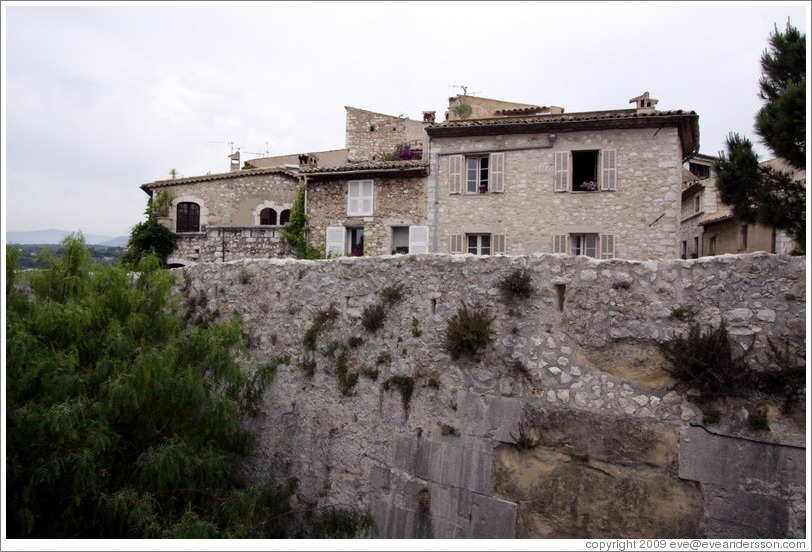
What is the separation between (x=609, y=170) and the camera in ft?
48.7

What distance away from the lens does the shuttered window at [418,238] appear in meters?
16.4

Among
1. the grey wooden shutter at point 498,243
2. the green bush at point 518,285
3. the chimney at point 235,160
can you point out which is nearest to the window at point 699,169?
the grey wooden shutter at point 498,243

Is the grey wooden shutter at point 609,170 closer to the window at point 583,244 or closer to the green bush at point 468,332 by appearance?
the window at point 583,244

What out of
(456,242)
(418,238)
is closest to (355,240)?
(418,238)

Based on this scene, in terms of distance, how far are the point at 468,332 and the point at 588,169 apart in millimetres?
10593

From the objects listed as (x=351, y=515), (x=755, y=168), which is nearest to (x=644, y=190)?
(x=755, y=168)

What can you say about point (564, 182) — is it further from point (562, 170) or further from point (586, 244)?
point (586, 244)

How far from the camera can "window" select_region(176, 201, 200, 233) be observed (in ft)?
67.9

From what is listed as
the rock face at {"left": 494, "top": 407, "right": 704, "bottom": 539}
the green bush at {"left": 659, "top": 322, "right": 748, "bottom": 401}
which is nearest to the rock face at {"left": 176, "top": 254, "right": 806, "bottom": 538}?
the rock face at {"left": 494, "top": 407, "right": 704, "bottom": 539}

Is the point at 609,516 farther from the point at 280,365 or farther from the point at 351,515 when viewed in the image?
the point at 280,365

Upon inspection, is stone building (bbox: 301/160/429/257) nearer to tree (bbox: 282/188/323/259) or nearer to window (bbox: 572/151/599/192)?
tree (bbox: 282/188/323/259)

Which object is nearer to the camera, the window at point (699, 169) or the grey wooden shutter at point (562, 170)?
the grey wooden shutter at point (562, 170)

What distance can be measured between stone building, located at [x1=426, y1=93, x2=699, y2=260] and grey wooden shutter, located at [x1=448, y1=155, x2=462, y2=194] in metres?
0.03

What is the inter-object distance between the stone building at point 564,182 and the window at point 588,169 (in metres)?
0.03
